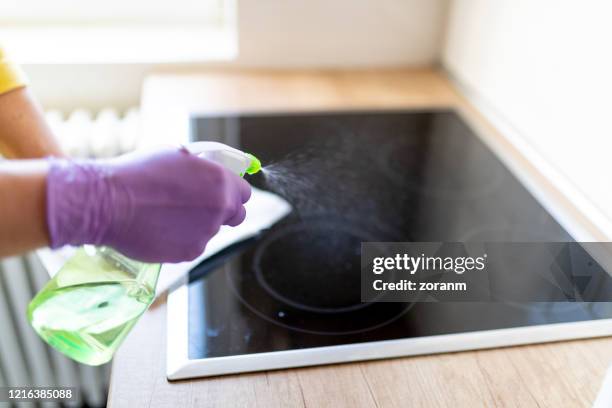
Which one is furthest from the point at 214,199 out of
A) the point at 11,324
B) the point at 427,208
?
the point at 11,324

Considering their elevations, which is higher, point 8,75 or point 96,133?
point 8,75

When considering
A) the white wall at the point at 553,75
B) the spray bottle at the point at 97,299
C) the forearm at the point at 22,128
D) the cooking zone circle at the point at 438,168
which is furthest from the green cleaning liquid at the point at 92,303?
the white wall at the point at 553,75

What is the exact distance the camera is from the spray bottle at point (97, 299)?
635 mm

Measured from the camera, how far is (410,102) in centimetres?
129

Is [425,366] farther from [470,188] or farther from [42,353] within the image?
[42,353]

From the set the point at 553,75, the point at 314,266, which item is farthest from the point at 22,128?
the point at 553,75

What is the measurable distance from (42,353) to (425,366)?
3.54ft

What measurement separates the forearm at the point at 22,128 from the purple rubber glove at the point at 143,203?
0.34m

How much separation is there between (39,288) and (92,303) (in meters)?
0.80

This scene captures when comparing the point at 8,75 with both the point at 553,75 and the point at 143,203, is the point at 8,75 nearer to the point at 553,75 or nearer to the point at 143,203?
the point at 143,203

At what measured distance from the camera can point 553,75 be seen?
998 millimetres

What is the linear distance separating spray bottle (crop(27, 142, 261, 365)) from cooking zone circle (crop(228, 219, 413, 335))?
16 centimetres

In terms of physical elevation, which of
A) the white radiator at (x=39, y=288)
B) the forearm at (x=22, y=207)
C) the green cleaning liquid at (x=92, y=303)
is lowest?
the white radiator at (x=39, y=288)

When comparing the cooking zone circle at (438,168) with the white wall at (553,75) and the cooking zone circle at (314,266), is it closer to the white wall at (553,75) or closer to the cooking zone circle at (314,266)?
the white wall at (553,75)
